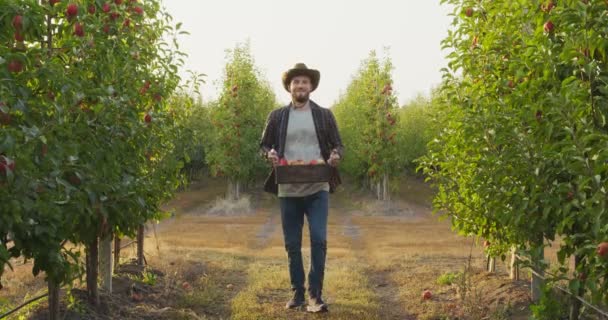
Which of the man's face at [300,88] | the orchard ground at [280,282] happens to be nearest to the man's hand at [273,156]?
the man's face at [300,88]

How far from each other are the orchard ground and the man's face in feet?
6.49

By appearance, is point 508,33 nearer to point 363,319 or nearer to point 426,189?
point 363,319

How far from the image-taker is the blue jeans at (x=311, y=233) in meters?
6.16

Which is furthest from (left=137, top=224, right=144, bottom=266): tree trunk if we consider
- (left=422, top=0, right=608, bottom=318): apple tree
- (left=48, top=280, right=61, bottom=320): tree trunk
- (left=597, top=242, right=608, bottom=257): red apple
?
(left=597, top=242, right=608, bottom=257): red apple

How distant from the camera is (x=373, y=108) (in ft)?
81.8

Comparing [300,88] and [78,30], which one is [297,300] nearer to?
[300,88]

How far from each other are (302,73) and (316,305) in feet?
7.00

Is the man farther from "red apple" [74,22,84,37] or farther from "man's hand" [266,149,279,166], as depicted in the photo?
"red apple" [74,22,84,37]

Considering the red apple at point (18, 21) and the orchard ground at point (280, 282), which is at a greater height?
the red apple at point (18, 21)

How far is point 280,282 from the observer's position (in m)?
7.91

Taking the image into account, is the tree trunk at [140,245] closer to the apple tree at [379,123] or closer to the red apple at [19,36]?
the red apple at [19,36]

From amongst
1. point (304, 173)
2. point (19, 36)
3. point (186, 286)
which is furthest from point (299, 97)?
point (19, 36)

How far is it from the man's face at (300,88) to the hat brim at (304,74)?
0.04m

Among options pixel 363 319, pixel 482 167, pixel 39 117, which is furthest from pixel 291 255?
pixel 39 117
